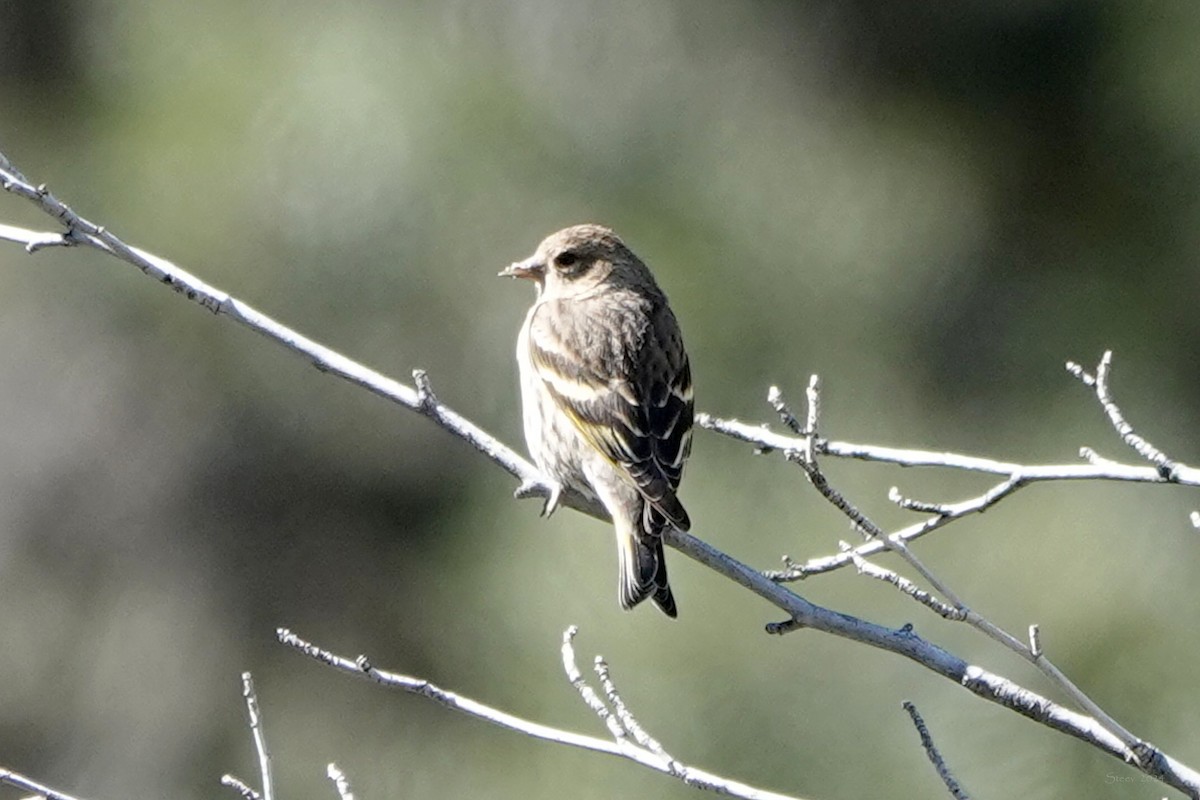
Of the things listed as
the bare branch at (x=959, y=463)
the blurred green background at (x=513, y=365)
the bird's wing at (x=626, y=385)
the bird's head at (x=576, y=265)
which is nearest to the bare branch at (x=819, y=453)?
the bare branch at (x=959, y=463)

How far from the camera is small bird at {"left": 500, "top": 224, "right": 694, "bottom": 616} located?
4.95 m

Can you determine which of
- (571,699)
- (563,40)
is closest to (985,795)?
(571,699)

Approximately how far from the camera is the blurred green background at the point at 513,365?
1057 centimetres

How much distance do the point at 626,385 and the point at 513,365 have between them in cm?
572

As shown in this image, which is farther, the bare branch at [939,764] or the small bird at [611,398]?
the small bird at [611,398]

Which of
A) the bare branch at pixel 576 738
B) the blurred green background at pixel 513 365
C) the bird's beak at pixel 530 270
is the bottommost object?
the bare branch at pixel 576 738

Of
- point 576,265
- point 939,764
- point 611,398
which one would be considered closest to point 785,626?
point 939,764

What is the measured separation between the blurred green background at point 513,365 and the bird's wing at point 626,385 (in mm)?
4572

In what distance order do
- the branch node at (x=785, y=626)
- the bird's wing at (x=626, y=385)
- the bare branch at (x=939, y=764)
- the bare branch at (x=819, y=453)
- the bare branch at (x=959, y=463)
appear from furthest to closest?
the bird's wing at (x=626, y=385) → the branch node at (x=785, y=626) → the bare branch at (x=959, y=463) → the bare branch at (x=819, y=453) → the bare branch at (x=939, y=764)

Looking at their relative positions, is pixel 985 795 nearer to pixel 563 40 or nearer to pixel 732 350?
pixel 732 350

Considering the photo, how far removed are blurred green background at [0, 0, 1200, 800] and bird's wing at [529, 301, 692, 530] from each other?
4.57 metres

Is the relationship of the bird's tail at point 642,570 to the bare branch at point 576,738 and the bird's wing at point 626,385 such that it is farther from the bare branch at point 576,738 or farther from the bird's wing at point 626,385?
the bare branch at point 576,738

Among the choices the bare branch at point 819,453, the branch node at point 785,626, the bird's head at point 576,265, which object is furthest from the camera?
the bird's head at point 576,265

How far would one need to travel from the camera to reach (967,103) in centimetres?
1222
